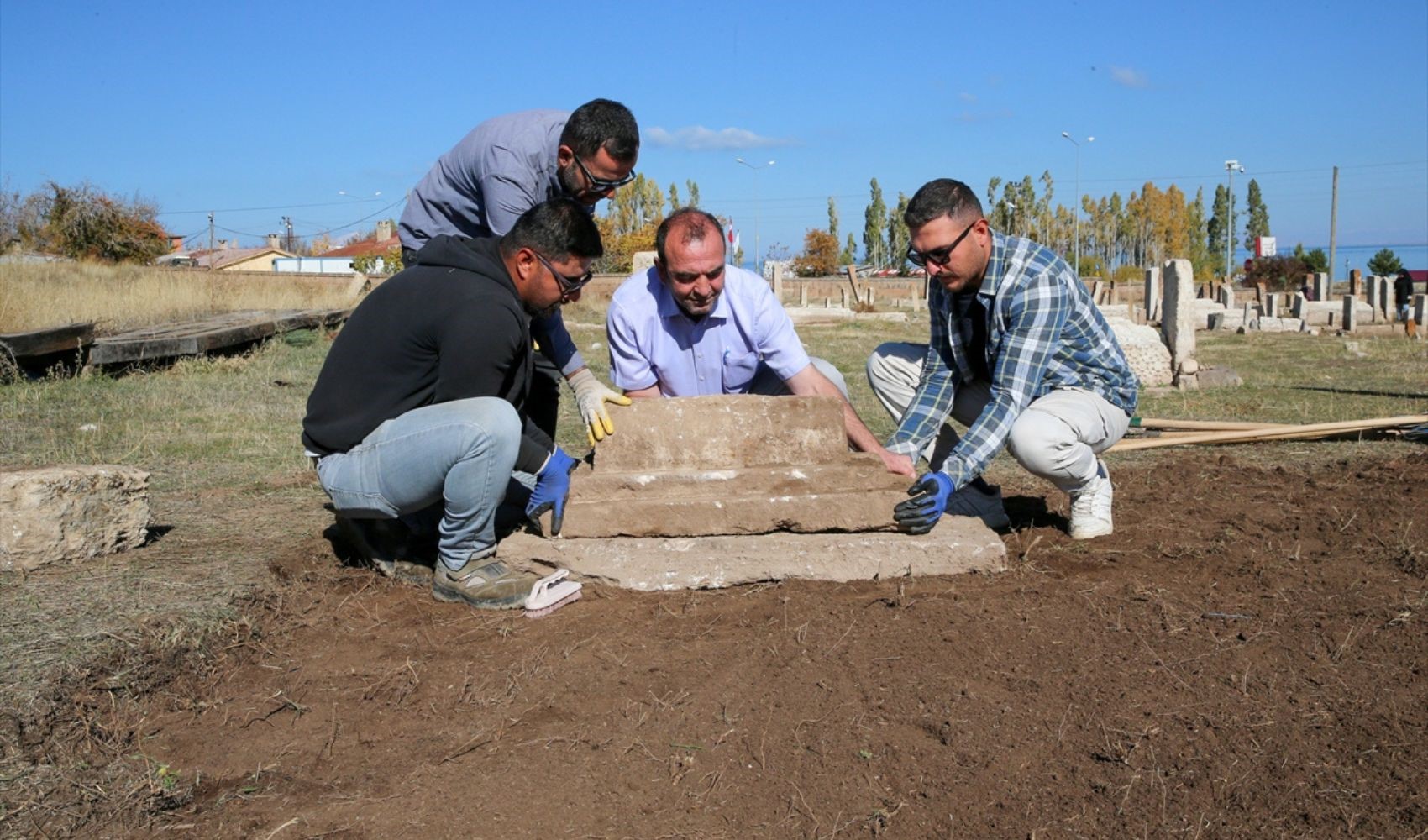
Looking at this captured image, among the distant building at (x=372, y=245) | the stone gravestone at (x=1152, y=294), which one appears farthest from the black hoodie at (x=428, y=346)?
the distant building at (x=372, y=245)

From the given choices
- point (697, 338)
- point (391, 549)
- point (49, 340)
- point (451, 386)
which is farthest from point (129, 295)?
point (451, 386)

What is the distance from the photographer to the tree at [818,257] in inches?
2517

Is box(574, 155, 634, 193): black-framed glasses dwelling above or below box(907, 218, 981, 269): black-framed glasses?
above

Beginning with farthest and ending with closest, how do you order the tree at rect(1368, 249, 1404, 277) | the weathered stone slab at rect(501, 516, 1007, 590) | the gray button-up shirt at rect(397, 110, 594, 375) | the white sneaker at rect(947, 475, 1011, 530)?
1. the tree at rect(1368, 249, 1404, 277)
2. the white sneaker at rect(947, 475, 1011, 530)
3. the gray button-up shirt at rect(397, 110, 594, 375)
4. the weathered stone slab at rect(501, 516, 1007, 590)

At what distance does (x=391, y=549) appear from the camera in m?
4.39

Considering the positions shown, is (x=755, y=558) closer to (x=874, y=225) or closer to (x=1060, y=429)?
(x=1060, y=429)

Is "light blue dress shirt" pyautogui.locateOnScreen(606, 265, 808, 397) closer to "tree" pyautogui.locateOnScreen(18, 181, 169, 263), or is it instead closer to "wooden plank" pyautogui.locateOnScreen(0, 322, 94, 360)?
"wooden plank" pyautogui.locateOnScreen(0, 322, 94, 360)

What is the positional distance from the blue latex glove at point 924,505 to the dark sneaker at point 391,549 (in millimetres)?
1819

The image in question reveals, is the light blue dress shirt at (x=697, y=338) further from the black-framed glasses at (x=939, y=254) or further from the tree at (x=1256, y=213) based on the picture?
the tree at (x=1256, y=213)

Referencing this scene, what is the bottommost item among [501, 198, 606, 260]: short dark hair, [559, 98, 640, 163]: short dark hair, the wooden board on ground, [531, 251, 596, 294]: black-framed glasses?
the wooden board on ground

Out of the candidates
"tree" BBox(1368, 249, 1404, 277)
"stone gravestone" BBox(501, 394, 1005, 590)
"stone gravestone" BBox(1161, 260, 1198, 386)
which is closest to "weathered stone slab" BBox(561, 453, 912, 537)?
"stone gravestone" BBox(501, 394, 1005, 590)

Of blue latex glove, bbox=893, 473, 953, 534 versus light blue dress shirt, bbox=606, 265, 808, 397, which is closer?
blue latex glove, bbox=893, 473, 953, 534

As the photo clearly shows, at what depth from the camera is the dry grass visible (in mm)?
13478

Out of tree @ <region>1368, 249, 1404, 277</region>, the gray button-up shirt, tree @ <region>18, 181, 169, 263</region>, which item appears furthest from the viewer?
tree @ <region>1368, 249, 1404, 277</region>
